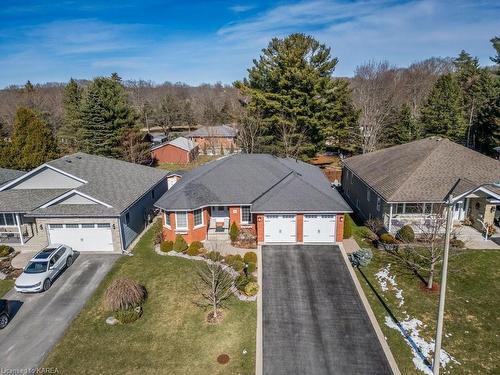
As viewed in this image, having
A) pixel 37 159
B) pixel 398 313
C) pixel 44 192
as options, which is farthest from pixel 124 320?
pixel 37 159

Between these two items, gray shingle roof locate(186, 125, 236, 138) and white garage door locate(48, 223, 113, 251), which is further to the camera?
gray shingle roof locate(186, 125, 236, 138)

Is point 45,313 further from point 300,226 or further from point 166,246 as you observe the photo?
point 300,226

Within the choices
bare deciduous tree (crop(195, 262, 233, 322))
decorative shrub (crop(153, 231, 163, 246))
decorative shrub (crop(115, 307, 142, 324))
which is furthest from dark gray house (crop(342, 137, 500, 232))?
decorative shrub (crop(115, 307, 142, 324))

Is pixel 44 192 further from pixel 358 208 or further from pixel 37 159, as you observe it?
pixel 358 208

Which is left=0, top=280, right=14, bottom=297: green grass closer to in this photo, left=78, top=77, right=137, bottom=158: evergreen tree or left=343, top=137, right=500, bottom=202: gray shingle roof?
left=343, top=137, right=500, bottom=202: gray shingle roof

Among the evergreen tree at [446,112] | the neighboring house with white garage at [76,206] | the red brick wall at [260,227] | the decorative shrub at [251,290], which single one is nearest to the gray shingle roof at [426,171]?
the red brick wall at [260,227]

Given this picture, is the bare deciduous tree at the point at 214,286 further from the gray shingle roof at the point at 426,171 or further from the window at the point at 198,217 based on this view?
the gray shingle roof at the point at 426,171

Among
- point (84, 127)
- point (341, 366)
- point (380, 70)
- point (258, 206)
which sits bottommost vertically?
point (341, 366)
